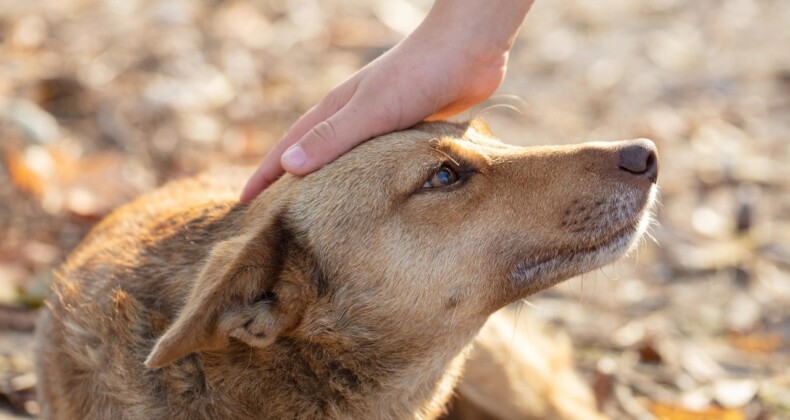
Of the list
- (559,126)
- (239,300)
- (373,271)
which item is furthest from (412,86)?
(559,126)

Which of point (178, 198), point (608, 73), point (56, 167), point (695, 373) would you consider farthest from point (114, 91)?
point (695, 373)

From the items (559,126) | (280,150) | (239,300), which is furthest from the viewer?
(559,126)

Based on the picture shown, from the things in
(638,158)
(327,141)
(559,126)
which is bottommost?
(559,126)

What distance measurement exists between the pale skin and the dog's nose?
0.73 m

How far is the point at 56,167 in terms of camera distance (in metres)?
6.27

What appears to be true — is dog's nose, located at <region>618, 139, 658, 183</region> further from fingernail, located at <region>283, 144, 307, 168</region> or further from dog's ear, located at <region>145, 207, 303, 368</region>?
dog's ear, located at <region>145, 207, 303, 368</region>

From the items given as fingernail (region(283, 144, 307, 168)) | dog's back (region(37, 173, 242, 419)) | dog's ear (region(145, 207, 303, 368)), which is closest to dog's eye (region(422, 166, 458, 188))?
fingernail (region(283, 144, 307, 168))

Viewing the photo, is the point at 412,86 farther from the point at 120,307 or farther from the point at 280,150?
the point at 120,307

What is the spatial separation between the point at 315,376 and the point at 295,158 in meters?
0.80

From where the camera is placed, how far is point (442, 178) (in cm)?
363

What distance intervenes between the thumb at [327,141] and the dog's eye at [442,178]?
1.00 ft

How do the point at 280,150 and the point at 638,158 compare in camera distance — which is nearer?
the point at 638,158

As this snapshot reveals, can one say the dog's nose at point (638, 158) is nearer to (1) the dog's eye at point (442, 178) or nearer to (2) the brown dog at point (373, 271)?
(2) the brown dog at point (373, 271)

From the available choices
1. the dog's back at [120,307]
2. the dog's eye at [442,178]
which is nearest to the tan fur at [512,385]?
the dog's eye at [442,178]
